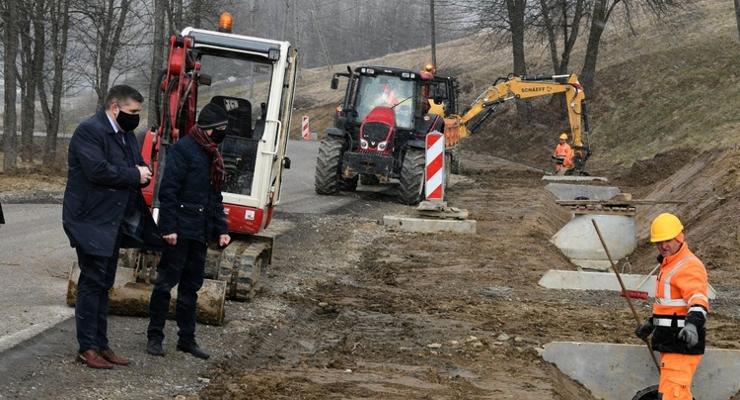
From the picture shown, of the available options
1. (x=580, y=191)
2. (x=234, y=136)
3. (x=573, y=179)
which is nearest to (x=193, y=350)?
(x=234, y=136)

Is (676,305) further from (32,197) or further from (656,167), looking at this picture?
(656,167)

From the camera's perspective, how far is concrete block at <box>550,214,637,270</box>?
644 inches

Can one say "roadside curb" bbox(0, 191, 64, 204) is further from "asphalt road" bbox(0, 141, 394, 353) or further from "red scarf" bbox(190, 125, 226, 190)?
"red scarf" bbox(190, 125, 226, 190)

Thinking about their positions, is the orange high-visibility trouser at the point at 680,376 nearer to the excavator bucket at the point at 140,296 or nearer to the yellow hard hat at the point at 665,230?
the yellow hard hat at the point at 665,230

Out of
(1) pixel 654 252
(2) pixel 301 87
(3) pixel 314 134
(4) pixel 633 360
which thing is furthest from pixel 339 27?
(4) pixel 633 360

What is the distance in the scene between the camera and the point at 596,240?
53.8 feet

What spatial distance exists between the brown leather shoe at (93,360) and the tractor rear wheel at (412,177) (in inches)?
525

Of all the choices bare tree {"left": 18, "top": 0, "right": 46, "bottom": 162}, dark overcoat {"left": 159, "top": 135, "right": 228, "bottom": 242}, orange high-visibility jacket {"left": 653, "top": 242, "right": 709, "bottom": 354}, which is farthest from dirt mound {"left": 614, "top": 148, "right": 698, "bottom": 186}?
dark overcoat {"left": 159, "top": 135, "right": 228, "bottom": 242}

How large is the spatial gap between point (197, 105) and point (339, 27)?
97540mm

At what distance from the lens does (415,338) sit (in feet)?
A: 30.3

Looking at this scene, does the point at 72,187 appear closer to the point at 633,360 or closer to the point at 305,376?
the point at 305,376

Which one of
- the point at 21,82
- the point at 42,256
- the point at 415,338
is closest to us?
the point at 415,338

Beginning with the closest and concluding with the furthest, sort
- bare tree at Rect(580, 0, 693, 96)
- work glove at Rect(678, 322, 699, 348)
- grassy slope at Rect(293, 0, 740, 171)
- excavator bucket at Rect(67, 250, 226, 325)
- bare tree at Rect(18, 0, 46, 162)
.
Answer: work glove at Rect(678, 322, 699, 348) < excavator bucket at Rect(67, 250, 226, 325) < bare tree at Rect(18, 0, 46, 162) < grassy slope at Rect(293, 0, 740, 171) < bare tree at Rect(580, 0, 693, 96)

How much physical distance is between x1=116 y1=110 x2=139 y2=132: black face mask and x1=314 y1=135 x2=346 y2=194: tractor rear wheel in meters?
13.7
